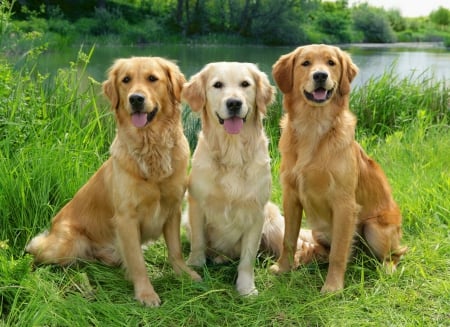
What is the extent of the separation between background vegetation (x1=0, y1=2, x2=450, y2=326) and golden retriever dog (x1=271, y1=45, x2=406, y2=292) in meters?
0.18

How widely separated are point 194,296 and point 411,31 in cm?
3561

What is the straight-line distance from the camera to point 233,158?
9.52ft

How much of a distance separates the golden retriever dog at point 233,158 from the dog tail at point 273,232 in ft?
1.48

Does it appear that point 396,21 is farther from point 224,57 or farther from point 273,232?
point 273,232

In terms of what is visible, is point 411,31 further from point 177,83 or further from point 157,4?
point 177,83

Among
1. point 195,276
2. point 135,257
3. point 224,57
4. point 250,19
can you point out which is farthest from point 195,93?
point 250,19

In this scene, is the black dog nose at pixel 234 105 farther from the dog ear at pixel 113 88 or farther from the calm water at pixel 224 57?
the calm water at pixel 224 57

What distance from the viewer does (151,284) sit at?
2.97 m

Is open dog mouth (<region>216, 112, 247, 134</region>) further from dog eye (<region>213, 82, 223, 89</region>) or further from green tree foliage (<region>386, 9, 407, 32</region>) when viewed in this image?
green tree foliage (<region>386, 9, 407, 32</region>)

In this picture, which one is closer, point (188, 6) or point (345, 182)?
point (345, 182)

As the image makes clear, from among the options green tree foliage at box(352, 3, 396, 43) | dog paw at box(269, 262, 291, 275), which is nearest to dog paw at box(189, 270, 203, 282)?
dog paw at box(269, 262, 291, 275)

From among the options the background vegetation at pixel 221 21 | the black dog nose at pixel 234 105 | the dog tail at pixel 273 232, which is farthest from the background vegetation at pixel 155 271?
the background vegetation at pixel 221 21

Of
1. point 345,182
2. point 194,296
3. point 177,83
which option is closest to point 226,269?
point 194,296

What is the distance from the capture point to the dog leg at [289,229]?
3.09 m
